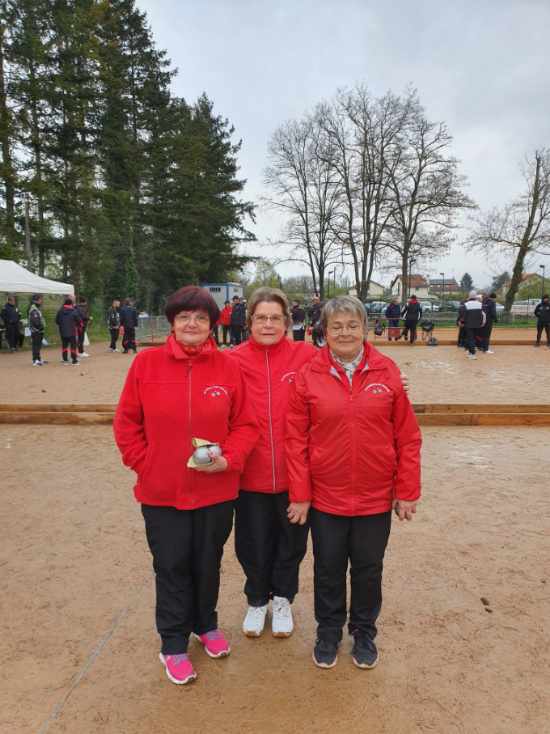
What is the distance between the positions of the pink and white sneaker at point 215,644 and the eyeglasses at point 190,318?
155 centimetres

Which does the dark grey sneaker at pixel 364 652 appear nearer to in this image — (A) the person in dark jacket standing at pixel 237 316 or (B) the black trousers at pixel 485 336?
(A) the person in dark jacket standing at pixel 237 316

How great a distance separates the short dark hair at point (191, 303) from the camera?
225 centimetres

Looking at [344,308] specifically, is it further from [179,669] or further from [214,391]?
[179,669]

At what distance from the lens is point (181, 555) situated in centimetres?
231

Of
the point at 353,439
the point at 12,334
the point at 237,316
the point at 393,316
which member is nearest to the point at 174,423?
the point at 353,439

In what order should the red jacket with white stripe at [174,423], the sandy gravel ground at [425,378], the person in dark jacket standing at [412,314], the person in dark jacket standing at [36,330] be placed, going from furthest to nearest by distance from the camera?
the person in dark jacket standing at [412,314], the person in dark jacket standing at [36,330], the sandy gravel ground at [425,378], the red jacket with white stripe at [174,423]

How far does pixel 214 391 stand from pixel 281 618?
1.31 metres

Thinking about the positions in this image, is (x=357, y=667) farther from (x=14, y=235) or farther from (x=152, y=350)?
(x=14, y=235)

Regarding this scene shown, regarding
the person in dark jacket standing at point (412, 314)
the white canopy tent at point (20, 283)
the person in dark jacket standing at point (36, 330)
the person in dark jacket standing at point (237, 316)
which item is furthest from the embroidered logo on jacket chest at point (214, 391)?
the person in dark jacket standing at point (412, 314)

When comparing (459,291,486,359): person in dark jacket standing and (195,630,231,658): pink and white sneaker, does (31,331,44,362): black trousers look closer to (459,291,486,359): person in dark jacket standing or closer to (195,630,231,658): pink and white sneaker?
(459,291,486,359): person in dark jacket standing

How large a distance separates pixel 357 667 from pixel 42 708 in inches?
55.5

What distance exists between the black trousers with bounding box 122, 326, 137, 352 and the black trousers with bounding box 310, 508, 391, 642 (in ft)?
51.1

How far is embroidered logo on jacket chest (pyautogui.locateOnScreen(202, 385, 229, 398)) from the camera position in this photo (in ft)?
7.43

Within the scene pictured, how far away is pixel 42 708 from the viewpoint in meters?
2.14
